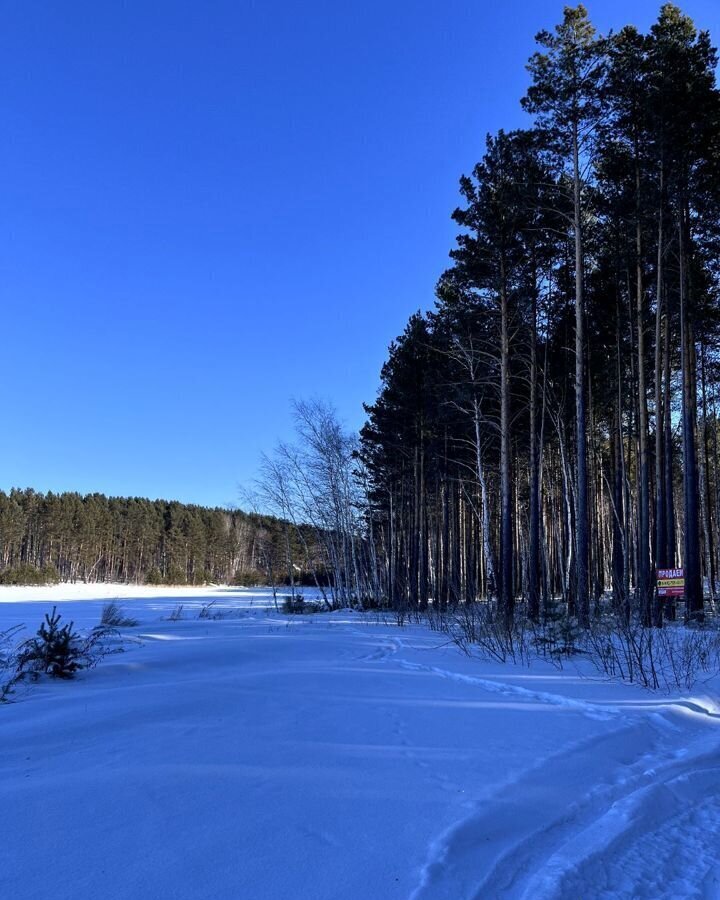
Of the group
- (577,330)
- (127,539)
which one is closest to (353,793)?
(577,330)

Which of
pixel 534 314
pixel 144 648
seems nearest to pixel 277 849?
pixel 144 648

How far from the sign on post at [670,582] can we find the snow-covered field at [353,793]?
4928mm

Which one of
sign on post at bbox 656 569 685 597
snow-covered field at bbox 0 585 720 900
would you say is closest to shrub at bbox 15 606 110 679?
snow-covered field at bbox 0 585 720 900

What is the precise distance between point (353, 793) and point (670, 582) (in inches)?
341

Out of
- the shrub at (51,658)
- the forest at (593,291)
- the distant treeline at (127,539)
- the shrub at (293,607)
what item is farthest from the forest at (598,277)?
the distant treeline at (127,539)

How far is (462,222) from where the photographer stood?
15.6m

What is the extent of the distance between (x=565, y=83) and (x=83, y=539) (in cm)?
6935

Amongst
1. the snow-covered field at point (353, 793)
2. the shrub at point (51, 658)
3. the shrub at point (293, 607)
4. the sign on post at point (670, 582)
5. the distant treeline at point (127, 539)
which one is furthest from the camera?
the distant treeline at point (127, 539)

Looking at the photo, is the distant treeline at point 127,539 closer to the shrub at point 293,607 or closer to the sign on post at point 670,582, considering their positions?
the shrub at point 293,607

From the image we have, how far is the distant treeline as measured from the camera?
215 ft

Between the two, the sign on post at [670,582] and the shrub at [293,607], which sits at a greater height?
the sign on post at [670,582]

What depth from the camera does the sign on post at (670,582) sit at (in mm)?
9367

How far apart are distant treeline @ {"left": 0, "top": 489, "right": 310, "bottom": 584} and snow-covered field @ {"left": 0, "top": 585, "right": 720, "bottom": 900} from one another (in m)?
55.9

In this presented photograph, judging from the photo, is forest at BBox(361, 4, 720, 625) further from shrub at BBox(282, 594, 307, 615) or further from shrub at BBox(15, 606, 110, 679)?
shrub at BBox(15, 606, 110, 679)
